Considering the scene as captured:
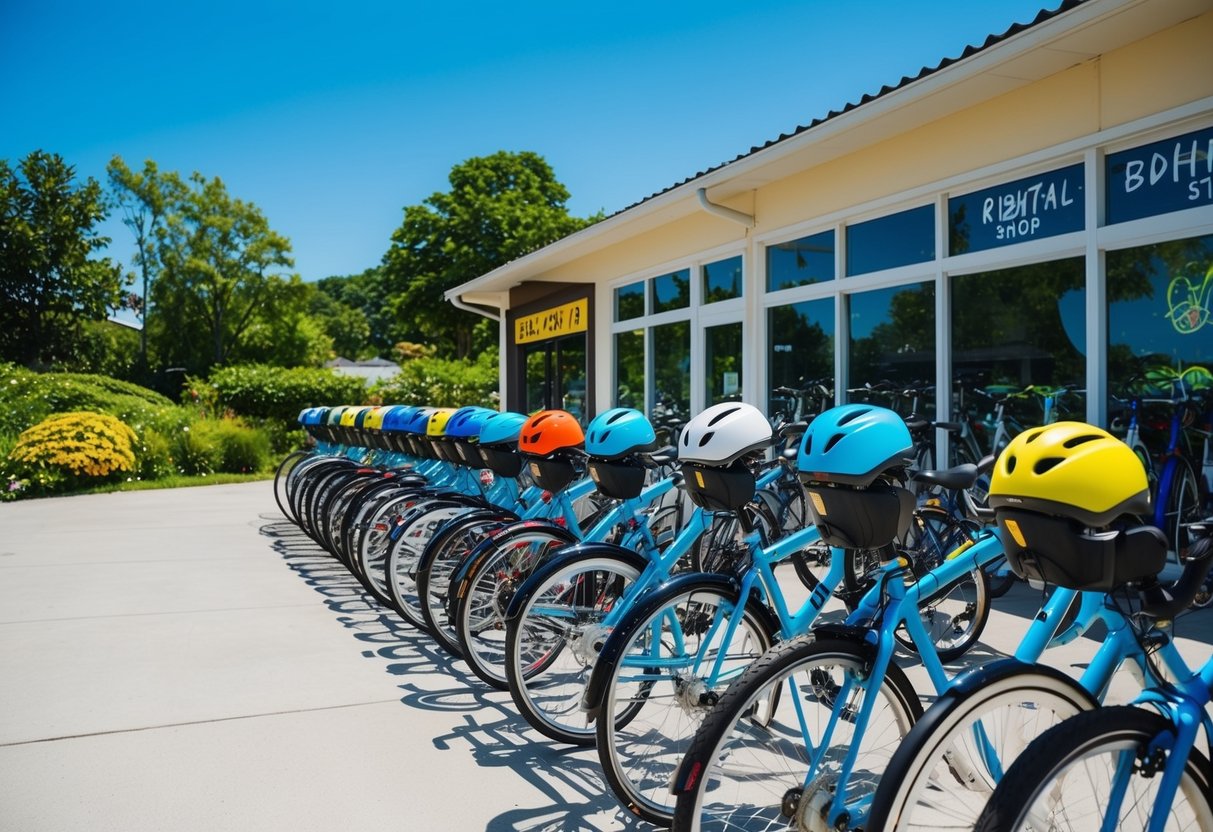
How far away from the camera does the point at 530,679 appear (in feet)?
12.0

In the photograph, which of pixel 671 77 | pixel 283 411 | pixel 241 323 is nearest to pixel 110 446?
pixel 283 411

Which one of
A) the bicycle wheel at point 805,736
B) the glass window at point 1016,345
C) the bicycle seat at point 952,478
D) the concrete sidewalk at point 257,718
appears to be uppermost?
the glass window at point 1016,345

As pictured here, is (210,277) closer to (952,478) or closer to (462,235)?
(462,235)

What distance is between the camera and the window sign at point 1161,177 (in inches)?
200

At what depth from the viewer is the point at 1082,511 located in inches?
71.9

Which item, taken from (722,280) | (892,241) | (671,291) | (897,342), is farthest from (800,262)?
(671,291)

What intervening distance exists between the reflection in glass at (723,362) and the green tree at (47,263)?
103 feet

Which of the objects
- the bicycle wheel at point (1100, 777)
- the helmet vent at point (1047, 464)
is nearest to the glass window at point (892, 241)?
the helmet vent at point (1047, 464)

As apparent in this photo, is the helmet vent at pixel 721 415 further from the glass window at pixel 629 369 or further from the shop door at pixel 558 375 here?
the shop door at pixel 558 375

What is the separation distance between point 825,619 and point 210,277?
48074mm

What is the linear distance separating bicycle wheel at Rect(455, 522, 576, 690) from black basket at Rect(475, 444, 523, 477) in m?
0.95

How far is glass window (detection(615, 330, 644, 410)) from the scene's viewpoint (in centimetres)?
1115

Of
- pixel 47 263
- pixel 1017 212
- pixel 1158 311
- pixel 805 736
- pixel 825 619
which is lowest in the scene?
pixel 825 619

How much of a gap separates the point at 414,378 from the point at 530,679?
64.3 ft
